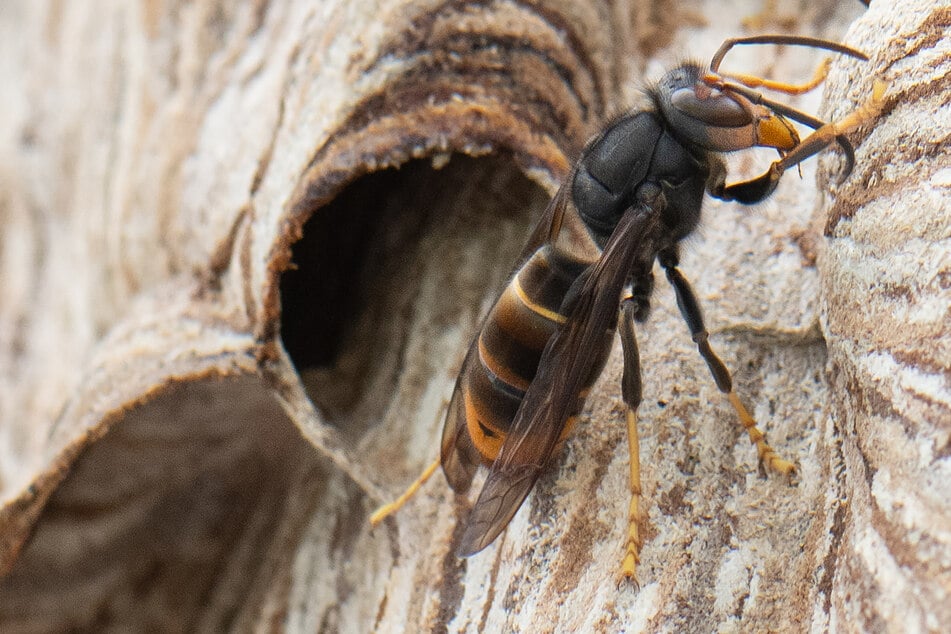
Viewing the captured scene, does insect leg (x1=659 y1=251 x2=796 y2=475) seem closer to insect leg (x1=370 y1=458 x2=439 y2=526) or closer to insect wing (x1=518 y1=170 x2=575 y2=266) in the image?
insect wing (x1=518 y1=170 x2=575 y2=266)

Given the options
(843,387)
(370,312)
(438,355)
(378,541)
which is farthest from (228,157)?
(843,387)

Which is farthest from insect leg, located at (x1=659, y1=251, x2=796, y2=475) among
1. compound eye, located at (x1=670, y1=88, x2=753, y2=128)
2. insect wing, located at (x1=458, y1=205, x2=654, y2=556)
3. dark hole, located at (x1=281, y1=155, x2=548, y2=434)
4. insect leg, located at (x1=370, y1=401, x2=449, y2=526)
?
insect leg, located at (x1=370, y1=401, x2=449, y2=526)

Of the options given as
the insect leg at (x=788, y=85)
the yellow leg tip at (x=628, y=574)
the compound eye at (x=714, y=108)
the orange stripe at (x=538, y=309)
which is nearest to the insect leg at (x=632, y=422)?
the yellow leg tip at (x=628, y=574)

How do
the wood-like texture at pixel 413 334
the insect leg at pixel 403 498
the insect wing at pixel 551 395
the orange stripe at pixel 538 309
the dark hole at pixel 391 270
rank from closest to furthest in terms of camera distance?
the wood-like texture at pixel 413 334, the insect wing at pixel 551 395, the orange stripe at pixel 538 309, the insect leg at pixel 403 498, the dark hole at pixel 391 270

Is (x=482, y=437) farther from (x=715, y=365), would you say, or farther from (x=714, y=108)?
(x=714, y=108)

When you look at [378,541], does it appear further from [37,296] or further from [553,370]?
[37,296]

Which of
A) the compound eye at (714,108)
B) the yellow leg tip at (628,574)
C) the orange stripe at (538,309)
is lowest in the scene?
the yellow leg tip at (628,574)

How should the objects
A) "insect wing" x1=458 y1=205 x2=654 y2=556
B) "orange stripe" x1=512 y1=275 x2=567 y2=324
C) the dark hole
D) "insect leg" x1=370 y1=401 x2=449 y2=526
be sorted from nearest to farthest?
"insect wing" x1=458 y1=205 x2=654 y2=556 → "orange stripe" x1=512 y1=275 x2=567 y2=324 → "insect leg" x1=370 y1=401 x2=449 y2=526 → the dark hole

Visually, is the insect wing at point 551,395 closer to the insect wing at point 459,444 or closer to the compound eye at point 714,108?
the insect wing at point 459,444
